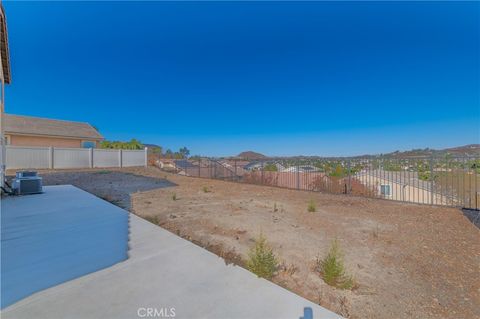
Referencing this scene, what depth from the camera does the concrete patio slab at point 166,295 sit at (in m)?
1.61

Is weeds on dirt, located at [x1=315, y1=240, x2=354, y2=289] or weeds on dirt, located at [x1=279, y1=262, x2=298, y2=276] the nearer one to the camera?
weeds on dirt, located at [x1=315, y1=240, x2=354, y2=289]

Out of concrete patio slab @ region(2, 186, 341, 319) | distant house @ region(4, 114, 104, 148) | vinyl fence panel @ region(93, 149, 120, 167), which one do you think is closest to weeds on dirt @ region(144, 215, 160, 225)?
concrete patio slab @ region(2, 186, 341, 319)

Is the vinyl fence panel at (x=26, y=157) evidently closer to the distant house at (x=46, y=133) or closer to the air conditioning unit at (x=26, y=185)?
the distant house at (x=46, y=133)

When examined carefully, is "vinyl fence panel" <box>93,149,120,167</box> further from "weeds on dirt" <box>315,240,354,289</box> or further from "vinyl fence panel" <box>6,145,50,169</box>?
"weeds on dirt" <box>315,240,354,289</box>

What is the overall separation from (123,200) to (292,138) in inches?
1043

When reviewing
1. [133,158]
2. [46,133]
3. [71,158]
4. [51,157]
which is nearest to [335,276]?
[51,157]

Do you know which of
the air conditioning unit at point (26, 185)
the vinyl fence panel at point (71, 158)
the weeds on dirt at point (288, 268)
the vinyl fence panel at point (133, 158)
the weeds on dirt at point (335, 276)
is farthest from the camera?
the vinyl fence panel at point (133, 158)

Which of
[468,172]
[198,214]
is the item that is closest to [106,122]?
[198,214]

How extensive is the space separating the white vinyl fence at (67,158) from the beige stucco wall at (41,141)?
486cm

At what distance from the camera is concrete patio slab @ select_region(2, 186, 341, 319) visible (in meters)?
1.61

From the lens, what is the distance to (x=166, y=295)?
1817mm

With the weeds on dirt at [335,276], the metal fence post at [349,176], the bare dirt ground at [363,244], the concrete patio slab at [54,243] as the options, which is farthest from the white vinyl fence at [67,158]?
the weeds on dirt at [335,276]

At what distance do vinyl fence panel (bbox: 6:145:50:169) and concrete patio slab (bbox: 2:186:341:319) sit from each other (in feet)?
47.4

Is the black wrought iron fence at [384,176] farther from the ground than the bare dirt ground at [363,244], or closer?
farther from the ground
